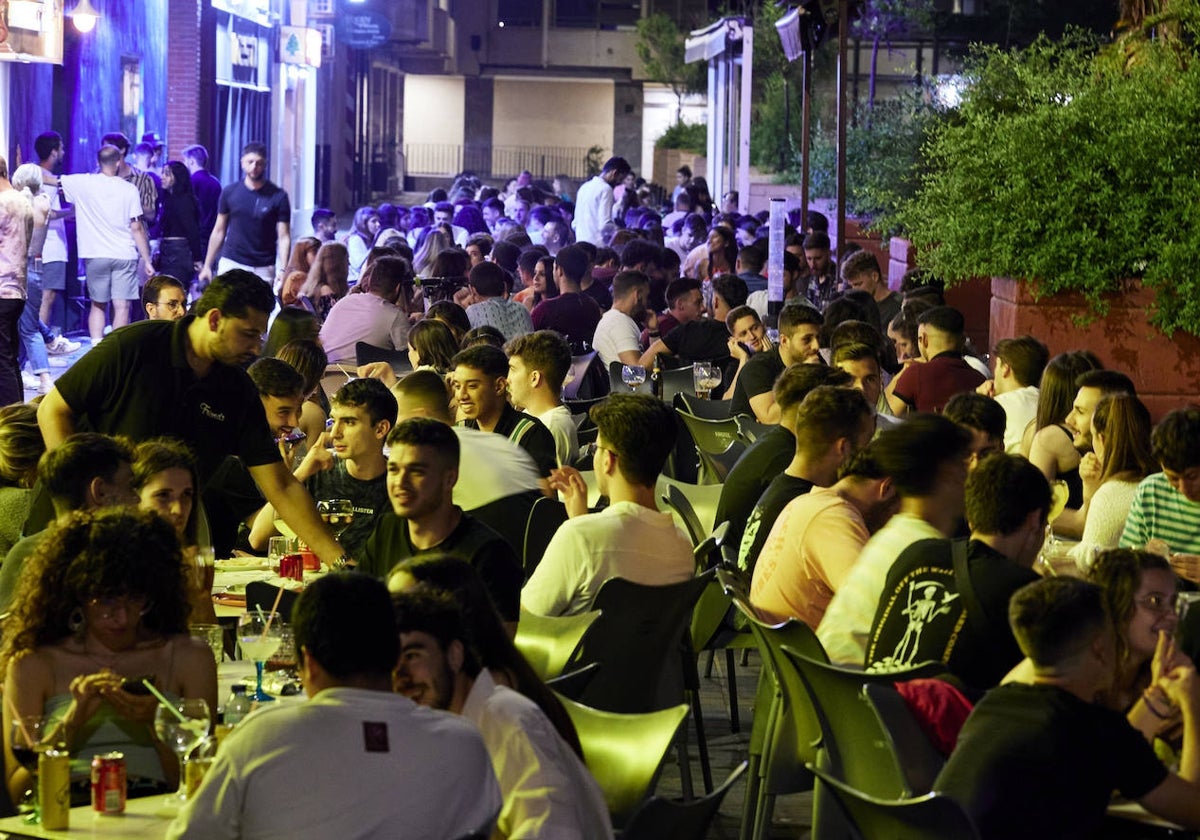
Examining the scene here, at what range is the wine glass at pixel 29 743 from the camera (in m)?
3.81

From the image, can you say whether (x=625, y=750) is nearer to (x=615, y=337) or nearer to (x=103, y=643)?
(x=103, y=643)

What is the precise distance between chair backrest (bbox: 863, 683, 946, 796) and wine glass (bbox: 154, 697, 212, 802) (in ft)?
4.48

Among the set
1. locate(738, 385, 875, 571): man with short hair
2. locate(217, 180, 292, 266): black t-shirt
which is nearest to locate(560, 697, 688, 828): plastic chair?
locate(738, 385, 875, 571): man with short hair

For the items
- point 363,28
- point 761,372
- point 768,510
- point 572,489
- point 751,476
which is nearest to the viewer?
point 572,489

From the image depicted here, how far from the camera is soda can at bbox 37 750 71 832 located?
3648mm

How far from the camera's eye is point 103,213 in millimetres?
15922

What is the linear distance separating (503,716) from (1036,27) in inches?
1322

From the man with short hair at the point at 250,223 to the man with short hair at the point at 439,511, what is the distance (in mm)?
11964

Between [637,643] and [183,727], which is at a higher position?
[183,727]

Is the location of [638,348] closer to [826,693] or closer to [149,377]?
[149,377]

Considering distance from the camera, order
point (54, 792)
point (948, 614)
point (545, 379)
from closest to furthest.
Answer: point (54, 792) → point (948, 614) → point (545, 379)

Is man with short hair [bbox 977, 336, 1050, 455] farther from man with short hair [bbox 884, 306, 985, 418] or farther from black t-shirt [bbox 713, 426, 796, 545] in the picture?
black t-shirt [bbox 713, 426, 796, 545]

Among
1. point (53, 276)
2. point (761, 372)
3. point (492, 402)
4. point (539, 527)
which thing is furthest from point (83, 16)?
point (539, 527)

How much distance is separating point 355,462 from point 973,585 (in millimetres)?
2839
